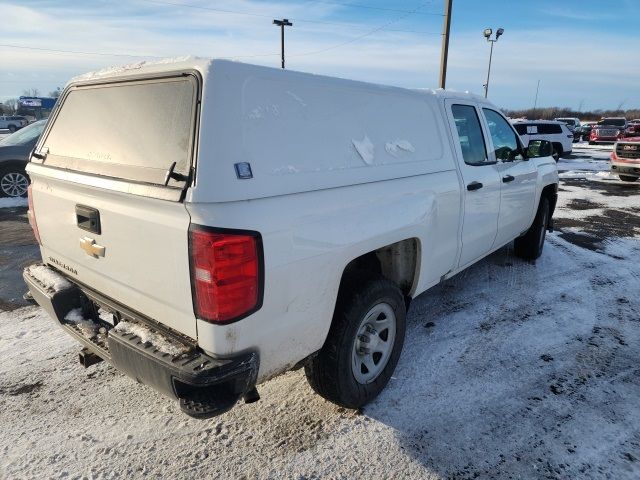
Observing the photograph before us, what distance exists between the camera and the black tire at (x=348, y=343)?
2.54 m

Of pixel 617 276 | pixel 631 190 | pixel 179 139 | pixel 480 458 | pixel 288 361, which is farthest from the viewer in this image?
pixel 631 190

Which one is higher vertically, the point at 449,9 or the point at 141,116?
the point at 449,9

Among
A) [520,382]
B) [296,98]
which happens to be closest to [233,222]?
[296,98]

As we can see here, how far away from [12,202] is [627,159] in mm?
15827

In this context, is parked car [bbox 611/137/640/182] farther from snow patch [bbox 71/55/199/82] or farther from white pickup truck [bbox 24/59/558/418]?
snow patch [bbox 71/55/199/82]

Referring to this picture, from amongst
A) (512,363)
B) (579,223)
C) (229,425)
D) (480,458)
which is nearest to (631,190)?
(579,223)

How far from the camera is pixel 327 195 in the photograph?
2.29 metres

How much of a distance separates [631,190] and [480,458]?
41.8ft

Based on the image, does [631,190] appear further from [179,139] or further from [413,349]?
A: [179,139]

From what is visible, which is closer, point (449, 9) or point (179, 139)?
point (179, 139)

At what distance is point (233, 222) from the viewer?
1868 millimetres

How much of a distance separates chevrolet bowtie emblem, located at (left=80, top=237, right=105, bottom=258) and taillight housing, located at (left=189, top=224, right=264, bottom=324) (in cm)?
77

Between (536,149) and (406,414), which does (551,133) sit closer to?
(536,149)

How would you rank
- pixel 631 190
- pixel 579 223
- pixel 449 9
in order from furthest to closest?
pixel 449 9 → pixel 631 190 → pixel 579 223
